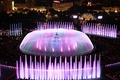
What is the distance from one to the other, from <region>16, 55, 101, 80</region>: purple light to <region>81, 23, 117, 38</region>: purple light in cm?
1778

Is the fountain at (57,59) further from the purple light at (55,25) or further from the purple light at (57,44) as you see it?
the purple light at (55,25)

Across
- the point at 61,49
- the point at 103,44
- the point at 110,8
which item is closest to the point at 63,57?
the point at 61,49

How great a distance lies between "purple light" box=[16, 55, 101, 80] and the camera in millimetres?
23344

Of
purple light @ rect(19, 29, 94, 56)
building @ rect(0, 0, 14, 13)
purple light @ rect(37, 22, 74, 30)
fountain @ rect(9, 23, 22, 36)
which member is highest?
purple light @ rect(19, 29, 94, 56)

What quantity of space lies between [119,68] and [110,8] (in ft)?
181

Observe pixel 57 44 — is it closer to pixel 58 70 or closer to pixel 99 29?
pixel 58 70

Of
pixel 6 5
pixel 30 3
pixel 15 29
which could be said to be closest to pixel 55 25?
pixel 15 29

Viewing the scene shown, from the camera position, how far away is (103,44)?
104ft

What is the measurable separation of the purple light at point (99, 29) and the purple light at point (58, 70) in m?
17.8

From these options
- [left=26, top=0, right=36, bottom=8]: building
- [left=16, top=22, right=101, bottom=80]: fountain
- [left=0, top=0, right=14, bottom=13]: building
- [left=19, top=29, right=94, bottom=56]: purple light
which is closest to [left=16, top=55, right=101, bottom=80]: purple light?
[left=16, top=22, right=101, bottom=80]: fountain

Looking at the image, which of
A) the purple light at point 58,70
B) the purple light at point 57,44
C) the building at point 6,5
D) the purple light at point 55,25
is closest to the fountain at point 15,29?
the purple light at point 55,25

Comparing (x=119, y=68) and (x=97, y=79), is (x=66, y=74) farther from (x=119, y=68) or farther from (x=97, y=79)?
(x=119, y=68)

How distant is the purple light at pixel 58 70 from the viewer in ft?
76.6

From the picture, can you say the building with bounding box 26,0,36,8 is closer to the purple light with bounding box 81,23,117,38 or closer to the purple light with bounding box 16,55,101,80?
the purple light with bounding box 81,23,117,38
